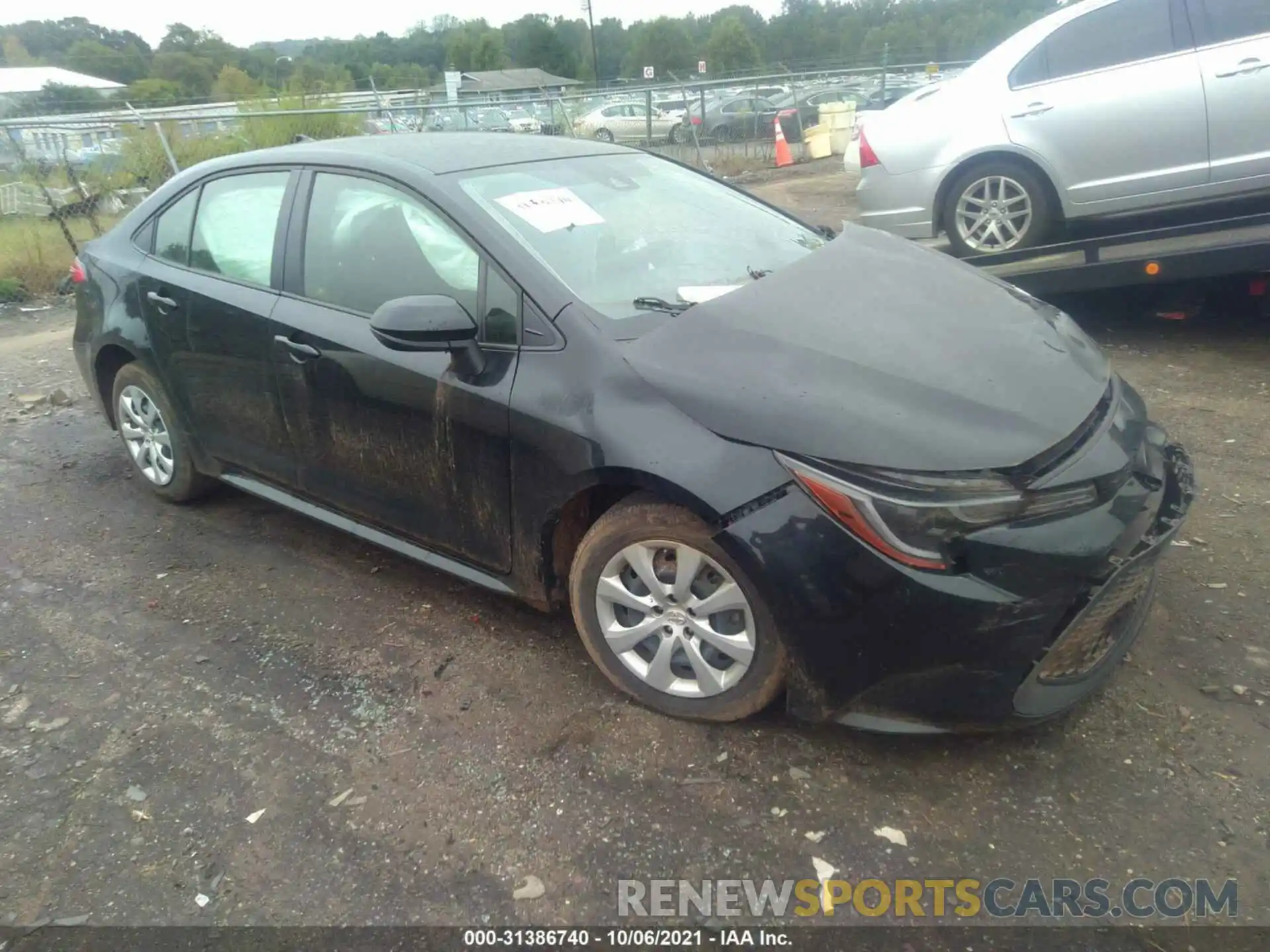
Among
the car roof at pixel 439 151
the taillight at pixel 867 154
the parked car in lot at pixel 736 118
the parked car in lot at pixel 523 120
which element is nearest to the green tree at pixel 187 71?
the parked car in lot at pixel 523 120

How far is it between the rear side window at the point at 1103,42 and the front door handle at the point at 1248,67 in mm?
358

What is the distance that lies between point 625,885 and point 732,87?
692 inches

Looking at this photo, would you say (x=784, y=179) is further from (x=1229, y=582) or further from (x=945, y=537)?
(x=945, y=537)

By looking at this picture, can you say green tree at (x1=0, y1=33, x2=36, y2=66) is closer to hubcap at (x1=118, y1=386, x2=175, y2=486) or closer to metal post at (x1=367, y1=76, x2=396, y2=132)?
metal post at (x1=367, y1=76, x2=396, y2=132)

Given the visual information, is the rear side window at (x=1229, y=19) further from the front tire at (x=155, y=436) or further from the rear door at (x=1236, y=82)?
the front tire at (x=155, y=436)

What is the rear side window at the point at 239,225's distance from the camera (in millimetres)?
3590

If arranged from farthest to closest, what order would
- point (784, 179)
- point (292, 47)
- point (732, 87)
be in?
1. point (292, 47)
2. point (732, 87)
3. point (784, 179)

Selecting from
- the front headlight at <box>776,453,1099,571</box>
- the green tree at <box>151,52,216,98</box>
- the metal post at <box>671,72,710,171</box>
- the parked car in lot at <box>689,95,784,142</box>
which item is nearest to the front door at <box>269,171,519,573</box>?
the front headlight at <box>776,453,1099,571</box>

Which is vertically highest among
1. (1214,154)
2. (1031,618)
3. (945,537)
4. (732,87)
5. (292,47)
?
(292,47)

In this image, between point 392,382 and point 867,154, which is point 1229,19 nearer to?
point 867,154

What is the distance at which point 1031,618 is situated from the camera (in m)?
2.25

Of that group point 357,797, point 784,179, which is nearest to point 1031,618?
point 357,797

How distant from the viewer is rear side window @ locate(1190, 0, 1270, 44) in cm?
516

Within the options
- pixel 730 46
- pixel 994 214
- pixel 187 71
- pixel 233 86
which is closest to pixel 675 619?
pixel 994 214
